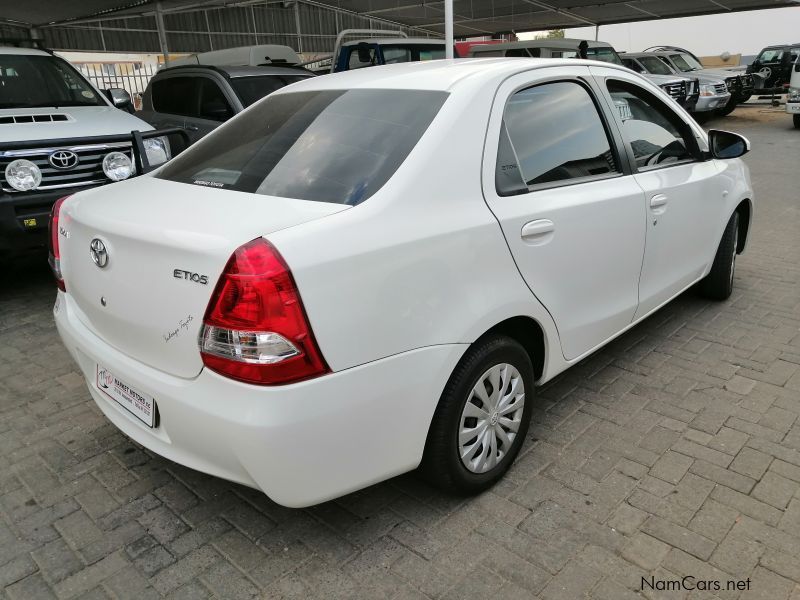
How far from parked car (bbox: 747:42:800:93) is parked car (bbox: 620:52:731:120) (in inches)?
210

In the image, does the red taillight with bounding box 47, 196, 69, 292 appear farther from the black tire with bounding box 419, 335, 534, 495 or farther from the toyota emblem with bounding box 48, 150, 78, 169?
the toyota emblem with bounding box 48, 150, 78, 169

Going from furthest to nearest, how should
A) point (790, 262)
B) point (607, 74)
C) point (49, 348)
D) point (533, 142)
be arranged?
point (790, 262)
point (49, 348)
point (607, 74)
point (533, 142)

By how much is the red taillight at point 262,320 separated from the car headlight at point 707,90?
53.1 feet

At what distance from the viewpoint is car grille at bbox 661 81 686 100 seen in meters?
14.0

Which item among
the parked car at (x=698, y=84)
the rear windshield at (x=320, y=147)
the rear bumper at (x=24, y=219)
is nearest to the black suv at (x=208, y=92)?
the rear bumper at (x=24, y=219)

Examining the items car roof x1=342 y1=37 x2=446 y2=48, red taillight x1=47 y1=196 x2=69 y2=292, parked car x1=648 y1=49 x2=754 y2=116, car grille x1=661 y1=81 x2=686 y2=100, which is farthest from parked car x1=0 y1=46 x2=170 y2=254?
parked car x1=648 y1=49 x2=754 y2=116

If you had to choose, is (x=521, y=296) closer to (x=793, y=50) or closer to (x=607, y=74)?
(x=607, y=74)

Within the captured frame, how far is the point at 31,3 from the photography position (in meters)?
12.6

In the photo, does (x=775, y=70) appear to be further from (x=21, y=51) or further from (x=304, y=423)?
(x=304, y=423)

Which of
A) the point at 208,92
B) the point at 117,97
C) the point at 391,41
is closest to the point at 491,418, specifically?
the point at 117,97

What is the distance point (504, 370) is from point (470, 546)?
669 mm

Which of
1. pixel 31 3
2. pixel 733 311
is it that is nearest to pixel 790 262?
pixel 733 311

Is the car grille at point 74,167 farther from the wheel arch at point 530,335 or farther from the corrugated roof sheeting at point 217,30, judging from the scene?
the corrugated roof sheeting at point 217,30

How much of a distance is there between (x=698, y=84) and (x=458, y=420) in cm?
1545
